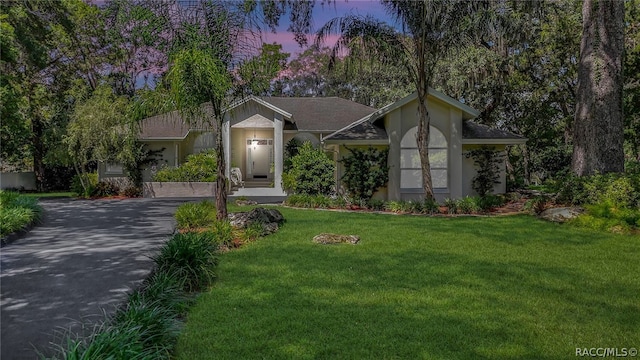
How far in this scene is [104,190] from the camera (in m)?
21.7

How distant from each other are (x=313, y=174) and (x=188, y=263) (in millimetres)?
12693

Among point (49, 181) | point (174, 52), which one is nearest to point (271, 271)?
point (174, 52)

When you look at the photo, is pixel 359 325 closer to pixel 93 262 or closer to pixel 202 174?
pixel 93 262

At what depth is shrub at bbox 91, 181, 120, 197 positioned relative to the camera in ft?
70.5

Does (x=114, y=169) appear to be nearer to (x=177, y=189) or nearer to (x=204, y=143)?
(x=204, y=143)

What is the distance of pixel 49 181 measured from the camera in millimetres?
28516

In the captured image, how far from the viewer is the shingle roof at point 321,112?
24031mm

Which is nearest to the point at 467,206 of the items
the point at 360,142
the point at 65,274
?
the point at 360,142

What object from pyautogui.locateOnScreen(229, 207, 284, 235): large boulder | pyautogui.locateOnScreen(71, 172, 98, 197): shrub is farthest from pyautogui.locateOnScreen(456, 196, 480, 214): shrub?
pyautogui.locateOnScreen(71, 172, 98, 197): shrub

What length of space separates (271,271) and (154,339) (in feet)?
9.84

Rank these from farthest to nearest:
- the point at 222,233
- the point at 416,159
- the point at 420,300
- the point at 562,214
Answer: the point at 416,159
the point at 562,214
the point at 222,233
the point at 420,300

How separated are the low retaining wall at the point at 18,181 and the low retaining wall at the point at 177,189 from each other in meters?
12.9

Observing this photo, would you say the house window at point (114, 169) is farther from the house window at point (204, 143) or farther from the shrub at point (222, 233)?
the shrub at point (222, 233)

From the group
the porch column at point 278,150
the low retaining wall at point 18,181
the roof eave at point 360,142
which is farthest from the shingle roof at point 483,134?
the low retaining wall at point 18,181
